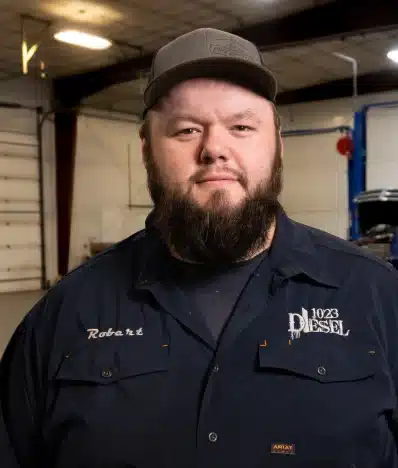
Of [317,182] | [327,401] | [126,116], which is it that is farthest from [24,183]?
[327,401]

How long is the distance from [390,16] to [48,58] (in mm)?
6102

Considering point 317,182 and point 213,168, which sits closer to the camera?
point 213,168

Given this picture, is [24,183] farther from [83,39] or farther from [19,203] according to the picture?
[83,39]

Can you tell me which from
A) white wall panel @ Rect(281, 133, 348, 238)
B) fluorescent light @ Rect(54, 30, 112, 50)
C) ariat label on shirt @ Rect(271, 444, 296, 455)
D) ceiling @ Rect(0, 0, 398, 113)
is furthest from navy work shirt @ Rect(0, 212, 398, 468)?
white wall panel @ Rect(281, 133, 348, 238)

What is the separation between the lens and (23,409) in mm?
1557

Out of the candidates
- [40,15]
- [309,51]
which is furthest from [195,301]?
[309,51]

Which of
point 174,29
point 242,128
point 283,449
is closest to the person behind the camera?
point 283,449

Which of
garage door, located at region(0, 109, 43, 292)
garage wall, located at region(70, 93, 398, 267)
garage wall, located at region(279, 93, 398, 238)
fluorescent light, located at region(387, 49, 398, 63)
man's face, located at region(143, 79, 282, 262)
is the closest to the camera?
man's face, located at region(143, 79, 282, 262)

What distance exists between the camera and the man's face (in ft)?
5.10

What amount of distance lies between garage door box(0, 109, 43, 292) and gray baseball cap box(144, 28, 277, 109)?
1088cm

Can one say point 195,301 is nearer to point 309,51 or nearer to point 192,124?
point 192,124

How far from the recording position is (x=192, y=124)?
1.57 metres

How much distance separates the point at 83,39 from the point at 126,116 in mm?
4591

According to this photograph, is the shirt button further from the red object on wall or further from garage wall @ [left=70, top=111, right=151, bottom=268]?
garage wall @ [left=70, top=111, right=151, bottom=268]
